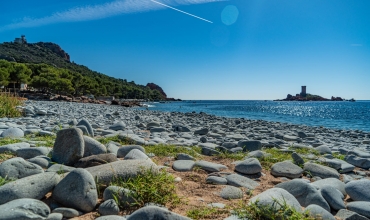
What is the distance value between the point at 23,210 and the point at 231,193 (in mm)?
1946

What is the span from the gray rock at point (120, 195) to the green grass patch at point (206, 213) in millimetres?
539

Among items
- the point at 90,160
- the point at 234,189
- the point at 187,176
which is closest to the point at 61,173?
the point at 90,160

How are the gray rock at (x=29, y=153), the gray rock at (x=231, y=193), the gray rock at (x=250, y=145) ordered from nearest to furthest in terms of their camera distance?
the gray rock at (x=231, y=193) < the gray rock at (x=29, y=153) < the gray rock at (x=250, y=145)

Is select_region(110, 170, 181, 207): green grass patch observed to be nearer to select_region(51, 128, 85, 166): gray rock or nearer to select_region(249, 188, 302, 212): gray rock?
select_region(249, 188, 302, 212): gray rock

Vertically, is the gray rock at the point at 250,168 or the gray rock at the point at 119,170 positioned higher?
the gray rock at the point at 119,170

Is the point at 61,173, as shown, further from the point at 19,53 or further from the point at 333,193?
the point at 19,53

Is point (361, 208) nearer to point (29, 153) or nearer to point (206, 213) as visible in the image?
point (206, 213)

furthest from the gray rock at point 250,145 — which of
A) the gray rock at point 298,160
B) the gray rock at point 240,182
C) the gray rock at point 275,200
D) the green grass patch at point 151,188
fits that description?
the green grass patch at point 151,188

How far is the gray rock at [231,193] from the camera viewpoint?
266 cm

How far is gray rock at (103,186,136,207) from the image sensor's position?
223 cm

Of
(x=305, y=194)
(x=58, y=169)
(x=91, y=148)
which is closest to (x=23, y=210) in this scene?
(x=58, y=169)

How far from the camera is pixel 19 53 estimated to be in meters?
89.5

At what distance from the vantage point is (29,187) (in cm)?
217

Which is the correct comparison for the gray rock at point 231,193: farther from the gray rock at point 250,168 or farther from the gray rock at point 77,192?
the gray rock at point 77,192
